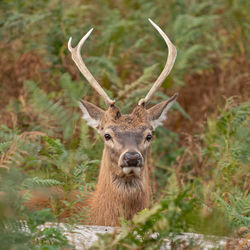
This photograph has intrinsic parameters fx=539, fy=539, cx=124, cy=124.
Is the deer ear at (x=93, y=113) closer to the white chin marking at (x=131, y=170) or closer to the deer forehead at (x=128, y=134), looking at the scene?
the deer forehead at (x=128, y=134)

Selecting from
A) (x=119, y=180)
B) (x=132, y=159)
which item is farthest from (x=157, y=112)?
(x=132, y=159)

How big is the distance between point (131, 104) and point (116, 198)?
2.10 metres

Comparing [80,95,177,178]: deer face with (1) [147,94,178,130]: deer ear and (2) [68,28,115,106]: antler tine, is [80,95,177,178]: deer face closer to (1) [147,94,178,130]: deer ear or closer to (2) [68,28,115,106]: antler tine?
(1) [147,94,178,130]: deer ear

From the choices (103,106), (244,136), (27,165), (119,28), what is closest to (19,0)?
(119,28)

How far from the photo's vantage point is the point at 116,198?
221 inches

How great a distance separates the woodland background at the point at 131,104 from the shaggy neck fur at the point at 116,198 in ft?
0.88

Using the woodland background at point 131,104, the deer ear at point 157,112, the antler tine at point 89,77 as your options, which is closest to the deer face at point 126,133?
the deer ear at point 157,112

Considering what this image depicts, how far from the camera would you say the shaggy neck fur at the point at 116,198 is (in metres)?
5.57

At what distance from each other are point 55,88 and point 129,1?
3.62 meters

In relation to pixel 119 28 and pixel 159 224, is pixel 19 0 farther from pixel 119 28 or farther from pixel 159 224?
pixel 159 224

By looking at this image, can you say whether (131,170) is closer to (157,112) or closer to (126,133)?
(126,133)

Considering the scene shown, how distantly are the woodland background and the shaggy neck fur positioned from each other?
0.27 metres

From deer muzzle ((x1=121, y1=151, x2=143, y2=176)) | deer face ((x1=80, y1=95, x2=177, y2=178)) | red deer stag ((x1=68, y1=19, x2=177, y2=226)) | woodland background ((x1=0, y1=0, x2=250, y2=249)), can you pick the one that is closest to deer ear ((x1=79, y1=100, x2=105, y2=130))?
deer face ((x1=80, y1=95, x2=177, y2=178))

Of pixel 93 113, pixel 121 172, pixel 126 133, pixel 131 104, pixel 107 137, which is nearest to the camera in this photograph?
pixel 121 172
